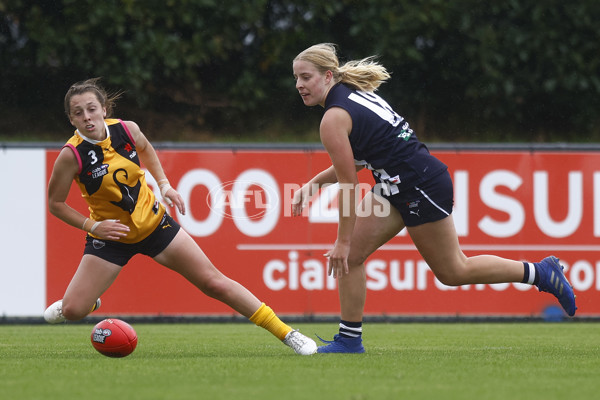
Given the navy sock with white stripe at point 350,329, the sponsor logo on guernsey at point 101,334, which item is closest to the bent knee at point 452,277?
the navy sock with white stripe at point 350,329

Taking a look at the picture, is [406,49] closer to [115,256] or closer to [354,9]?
[354,9]

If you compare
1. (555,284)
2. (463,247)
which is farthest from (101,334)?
(463,247)

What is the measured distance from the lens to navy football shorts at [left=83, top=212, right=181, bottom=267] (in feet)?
21.1

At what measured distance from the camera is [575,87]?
1560 centimetres

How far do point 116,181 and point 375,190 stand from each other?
168 centimetres

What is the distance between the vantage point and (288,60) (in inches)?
608

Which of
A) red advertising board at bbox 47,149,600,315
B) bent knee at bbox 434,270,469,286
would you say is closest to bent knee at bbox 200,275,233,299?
bent knee at bbox 434,270,469,286

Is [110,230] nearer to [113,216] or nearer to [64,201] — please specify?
[113,216]

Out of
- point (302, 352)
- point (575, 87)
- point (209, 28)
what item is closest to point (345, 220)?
point (302, 352)

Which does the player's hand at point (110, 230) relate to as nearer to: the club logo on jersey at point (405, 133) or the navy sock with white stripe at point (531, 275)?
the club logo on jersey at point (405, 133)

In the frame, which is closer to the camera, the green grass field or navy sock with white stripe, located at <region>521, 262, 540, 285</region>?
the green grass field

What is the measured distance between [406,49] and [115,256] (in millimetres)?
9713

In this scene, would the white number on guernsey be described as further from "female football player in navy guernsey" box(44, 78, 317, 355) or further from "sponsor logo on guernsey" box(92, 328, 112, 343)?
"sponsor logo on guernsey" box(92, 328, 112, 343)

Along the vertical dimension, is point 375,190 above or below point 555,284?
above
